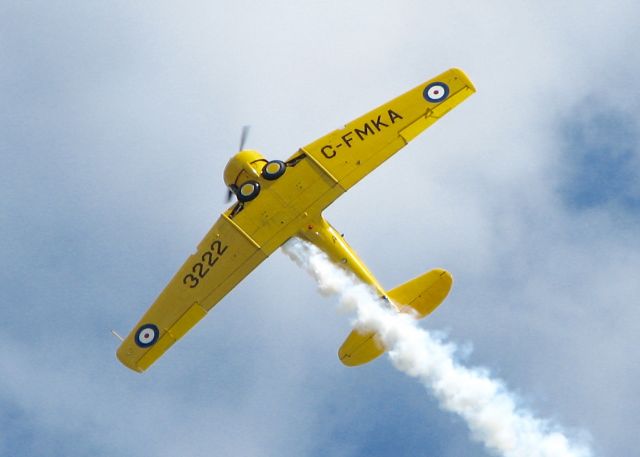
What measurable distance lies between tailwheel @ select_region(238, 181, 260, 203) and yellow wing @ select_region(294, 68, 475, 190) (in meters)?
1.70

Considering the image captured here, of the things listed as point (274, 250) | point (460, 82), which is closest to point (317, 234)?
point (274, 250)

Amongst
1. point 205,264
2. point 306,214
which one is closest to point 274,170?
point 306,214

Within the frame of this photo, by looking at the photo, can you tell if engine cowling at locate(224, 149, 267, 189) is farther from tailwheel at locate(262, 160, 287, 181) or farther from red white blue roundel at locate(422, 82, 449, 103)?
red white blue roundel at locate(422, 82, 449, 103)

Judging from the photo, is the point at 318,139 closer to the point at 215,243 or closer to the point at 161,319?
the point at 215,243

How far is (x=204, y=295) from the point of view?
1355 inches

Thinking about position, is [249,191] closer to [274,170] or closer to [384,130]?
[274,170]

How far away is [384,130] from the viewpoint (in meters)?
33.6

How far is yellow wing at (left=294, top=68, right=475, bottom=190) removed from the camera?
3325 cm

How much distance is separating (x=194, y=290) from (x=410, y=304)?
6.50 metres

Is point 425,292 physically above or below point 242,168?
above

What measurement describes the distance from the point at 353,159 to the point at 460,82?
4.08m

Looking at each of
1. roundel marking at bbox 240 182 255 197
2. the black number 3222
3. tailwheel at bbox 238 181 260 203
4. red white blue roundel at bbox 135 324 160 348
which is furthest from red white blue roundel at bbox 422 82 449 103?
red white blue roundel at bbox 135 324 160 348

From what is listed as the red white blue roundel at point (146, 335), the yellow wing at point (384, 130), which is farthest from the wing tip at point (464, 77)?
the red white blue roundel at point (146, 335)

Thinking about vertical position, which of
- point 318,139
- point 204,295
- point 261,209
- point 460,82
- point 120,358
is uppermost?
point 460,82
